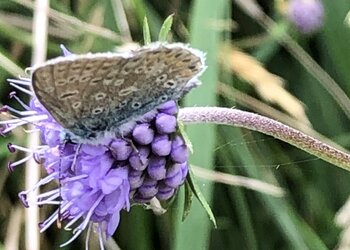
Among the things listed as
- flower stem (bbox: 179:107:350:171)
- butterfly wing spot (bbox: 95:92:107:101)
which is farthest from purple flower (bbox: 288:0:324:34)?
butterfly wing spot (bbox: 95:92:107:101)

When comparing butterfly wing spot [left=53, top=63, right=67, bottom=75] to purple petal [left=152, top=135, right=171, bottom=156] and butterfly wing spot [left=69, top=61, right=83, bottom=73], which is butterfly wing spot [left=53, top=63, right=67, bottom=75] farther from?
purple petal [left=152, top=135, right=171, bottom=156]

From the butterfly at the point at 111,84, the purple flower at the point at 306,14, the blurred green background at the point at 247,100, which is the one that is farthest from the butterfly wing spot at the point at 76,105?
the purple flower at the point at 306,14

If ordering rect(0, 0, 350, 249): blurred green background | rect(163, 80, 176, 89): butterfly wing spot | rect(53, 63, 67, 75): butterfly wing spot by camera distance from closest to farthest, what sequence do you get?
1. rect(53, 63, 67, 75): butterfly wing spot
2. rect(163, 80, 176, 89): butterfly wing spot
3. rect(0, 0, 350, 249): blurred green background

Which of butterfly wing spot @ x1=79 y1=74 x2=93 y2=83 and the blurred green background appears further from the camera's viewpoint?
the blurred green background

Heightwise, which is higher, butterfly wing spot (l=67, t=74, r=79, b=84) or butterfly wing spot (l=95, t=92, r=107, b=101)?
butterfly wing spot (l=67, t=74, r=79, b=84)

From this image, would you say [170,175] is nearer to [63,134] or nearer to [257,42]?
[63,134]

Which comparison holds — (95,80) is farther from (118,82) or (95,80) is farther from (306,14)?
(306,14)
